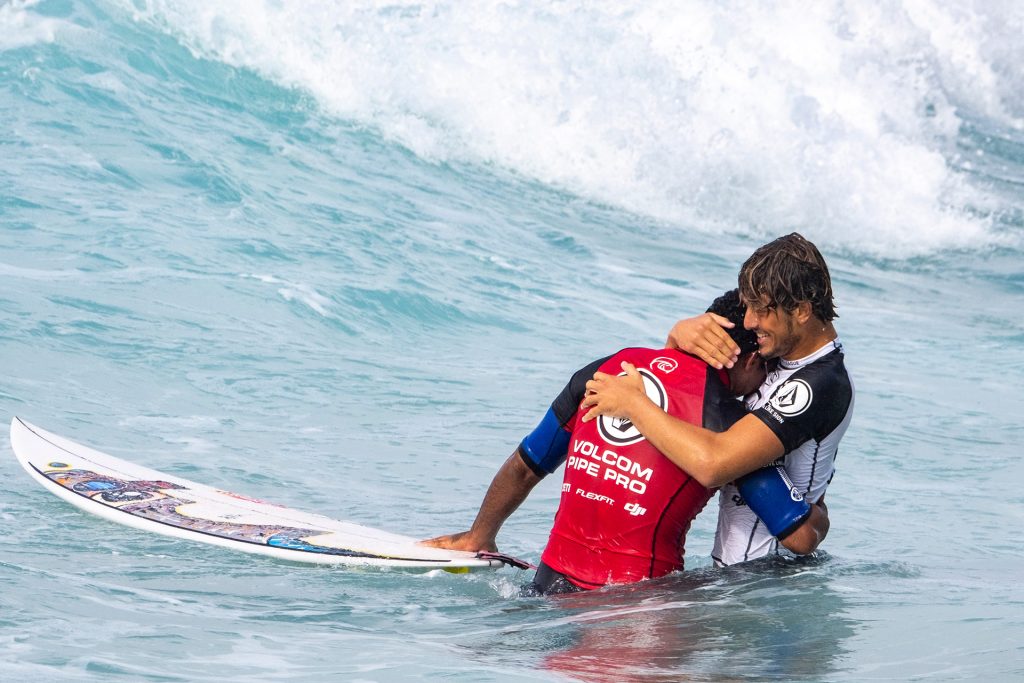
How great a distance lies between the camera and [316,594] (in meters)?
4.30

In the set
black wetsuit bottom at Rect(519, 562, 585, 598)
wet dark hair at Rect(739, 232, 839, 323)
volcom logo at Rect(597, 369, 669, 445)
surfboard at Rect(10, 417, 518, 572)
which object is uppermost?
wet dark hair at Rect(739, 232, 839, 323)

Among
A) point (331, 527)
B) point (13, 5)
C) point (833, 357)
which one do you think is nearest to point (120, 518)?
point (331, 527)

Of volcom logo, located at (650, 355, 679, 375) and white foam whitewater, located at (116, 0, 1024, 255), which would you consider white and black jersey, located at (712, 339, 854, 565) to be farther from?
white foam whitewater, located at (116, 0, 1024, 255)

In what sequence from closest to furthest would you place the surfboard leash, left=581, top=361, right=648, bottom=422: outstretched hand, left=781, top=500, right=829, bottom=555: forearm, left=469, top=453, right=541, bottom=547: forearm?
1. left=581, top=361, right=648, bottom=422: outstretched hand
2. left=781, top=500, right=829, bottom=555: forearm
3. left=469, top=453, right=541, bottom=547: forearm
4. the surfboard leash

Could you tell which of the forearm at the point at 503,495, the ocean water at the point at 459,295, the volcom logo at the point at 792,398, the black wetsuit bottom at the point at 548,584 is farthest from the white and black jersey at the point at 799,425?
the forearm at the point at 503,495

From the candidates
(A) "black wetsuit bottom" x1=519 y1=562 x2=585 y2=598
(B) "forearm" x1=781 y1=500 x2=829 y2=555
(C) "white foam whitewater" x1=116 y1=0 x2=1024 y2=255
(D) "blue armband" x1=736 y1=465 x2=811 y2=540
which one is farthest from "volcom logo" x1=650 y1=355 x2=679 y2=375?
(C) "white foam whitewater" x1=116 y1=0 x2=1024 y2=255

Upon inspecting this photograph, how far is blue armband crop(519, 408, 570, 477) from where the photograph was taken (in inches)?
165

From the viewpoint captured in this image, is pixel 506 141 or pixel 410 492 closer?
pixel 410 492

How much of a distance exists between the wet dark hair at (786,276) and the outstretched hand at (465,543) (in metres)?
1.48

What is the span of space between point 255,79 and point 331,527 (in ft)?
39.1

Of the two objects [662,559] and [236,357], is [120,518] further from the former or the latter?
[236,357]

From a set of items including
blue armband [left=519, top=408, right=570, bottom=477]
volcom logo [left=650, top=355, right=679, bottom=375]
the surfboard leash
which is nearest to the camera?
volcom logo [left=650, top=355, right=679, bottom=375]

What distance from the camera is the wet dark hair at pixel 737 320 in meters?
3.82

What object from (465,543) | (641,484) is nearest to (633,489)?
(641,484)
